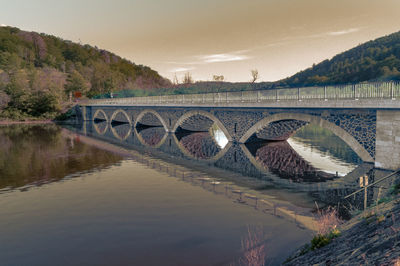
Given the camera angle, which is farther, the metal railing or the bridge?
the metal railing

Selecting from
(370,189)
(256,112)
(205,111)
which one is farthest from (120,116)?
(370,189)

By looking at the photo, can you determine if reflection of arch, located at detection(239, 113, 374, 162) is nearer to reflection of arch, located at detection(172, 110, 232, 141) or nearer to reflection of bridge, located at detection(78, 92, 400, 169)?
reflection of bridge, located at detection(78, 92, 400, 169)

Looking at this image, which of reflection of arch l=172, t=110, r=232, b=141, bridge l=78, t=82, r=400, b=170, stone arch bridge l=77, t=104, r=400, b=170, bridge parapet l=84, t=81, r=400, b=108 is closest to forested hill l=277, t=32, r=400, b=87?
stone arch bridge l=77, t=104, r=400, b=170

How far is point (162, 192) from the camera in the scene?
17.6 metres

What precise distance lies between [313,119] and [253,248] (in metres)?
17.3

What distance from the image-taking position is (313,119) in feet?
81.6

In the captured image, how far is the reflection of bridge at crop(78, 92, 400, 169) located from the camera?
19438 millimetres

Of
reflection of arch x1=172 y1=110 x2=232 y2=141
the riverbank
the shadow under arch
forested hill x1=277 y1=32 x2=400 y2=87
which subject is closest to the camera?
the riverbank

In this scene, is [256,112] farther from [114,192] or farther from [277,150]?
[114,192]

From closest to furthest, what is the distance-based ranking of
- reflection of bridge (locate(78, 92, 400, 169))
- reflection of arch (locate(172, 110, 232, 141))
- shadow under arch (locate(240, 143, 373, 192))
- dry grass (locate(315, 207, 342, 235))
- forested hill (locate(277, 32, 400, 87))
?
dry grass (locate(315, 207, 342, 235)) → shadow under arch (locate(240, 143, 373, 192)) → reflection of bridge (locate(78, 92, 400, 169)) → reflection of arch (locate(172, 110, 232, 141)) → forested hill (locate(277, 32, 400, 87))

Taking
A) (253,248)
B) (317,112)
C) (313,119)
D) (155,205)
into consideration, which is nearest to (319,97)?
(317,112)

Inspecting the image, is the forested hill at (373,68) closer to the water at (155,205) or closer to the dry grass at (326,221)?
the water at (155,205)

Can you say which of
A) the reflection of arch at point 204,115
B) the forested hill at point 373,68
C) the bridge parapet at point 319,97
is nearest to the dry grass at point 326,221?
the bridge parapet at point 319,97

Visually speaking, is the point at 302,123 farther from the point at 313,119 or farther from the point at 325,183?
the point at 325,183
